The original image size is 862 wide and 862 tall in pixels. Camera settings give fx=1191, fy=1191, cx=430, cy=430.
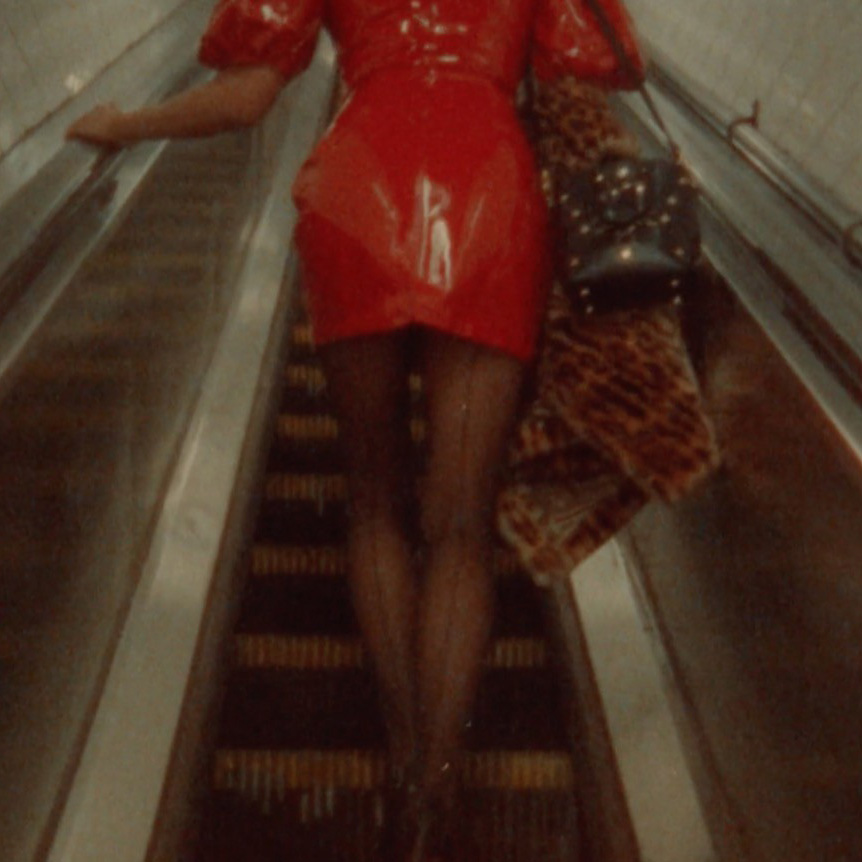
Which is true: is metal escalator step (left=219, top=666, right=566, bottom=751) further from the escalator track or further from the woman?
the woman

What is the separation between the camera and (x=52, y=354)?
Answer: 2053 millimetres

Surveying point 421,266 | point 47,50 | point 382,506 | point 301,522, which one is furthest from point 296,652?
point 47,50

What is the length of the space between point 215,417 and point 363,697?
2.88 feet

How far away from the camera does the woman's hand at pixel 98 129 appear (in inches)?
89.4

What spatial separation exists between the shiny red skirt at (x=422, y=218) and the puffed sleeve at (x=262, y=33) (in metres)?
0.19

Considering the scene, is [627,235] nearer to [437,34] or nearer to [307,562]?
[437,34]

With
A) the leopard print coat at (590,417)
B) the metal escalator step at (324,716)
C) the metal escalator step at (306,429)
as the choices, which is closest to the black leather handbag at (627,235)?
the leopard print coat at (590,417)

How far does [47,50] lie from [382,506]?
7.26 feet

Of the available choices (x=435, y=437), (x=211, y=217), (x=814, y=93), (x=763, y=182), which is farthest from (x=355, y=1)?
(x=211, y=217)

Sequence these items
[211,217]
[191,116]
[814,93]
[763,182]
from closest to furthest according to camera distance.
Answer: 1. [191,116]
2. [763,182]
3. [814,93]
4. [211,217]

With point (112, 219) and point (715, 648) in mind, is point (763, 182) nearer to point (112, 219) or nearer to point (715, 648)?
point (715, 648)

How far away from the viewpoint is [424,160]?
1.83m

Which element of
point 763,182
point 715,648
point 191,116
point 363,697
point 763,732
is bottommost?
point 363,697

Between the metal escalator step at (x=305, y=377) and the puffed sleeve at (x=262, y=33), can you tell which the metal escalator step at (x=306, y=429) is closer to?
the metal escalator step at (x=305, y=377)
